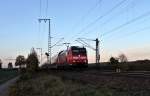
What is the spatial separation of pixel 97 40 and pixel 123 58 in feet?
173

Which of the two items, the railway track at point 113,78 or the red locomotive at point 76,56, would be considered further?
the red locomotive at point 76,56

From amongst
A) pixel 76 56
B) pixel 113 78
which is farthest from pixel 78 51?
pixel 113 78

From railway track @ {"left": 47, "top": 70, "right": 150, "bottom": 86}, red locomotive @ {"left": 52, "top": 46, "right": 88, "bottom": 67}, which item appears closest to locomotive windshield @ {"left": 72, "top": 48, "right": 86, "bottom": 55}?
red locomotive @ {"left": 52, "top": 46, "right": 88, "bottom": 67}

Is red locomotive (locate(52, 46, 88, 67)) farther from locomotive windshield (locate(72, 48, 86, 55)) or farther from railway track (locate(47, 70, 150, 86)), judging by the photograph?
railway track (locate(47, 70, 150, 86))

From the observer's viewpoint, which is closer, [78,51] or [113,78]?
[113,78]

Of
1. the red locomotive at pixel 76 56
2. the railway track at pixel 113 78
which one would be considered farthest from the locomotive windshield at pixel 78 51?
the railway track at pixel 113 78

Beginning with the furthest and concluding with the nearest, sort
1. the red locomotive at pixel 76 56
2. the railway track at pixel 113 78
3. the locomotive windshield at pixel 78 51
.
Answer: the locomotive windshield at pixel 78 51, the red locomotive at pixel 76 56, the railway track at pixel 113 78

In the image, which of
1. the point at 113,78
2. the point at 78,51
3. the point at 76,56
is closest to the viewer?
the point at 113,78

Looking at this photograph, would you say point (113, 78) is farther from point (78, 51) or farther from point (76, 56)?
point (78, 51)

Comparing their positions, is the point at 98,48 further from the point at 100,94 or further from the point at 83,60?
the point at 100,94

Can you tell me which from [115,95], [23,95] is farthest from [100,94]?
[23,95]

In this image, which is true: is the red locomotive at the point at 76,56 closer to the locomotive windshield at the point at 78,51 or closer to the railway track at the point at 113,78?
the locomotive windshield at the point at 78,51

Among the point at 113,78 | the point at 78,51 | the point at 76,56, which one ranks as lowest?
the point at 113,78

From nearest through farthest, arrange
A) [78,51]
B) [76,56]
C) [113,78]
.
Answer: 1. [113,78]
2. [76,56]
3. [78,51]
